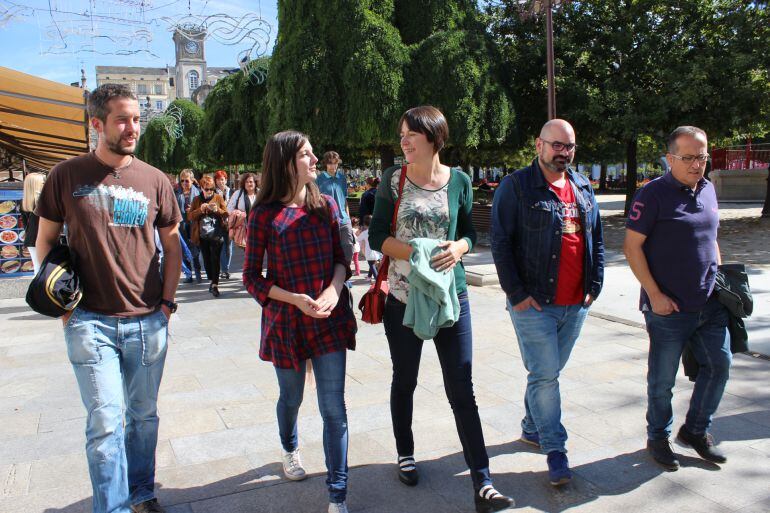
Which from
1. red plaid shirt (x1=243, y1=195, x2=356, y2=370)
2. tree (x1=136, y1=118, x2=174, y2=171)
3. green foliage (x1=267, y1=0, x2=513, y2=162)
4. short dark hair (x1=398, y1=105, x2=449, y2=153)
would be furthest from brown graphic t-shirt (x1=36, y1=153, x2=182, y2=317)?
tree (x1=136, y1=118, x2=174, y2=171)

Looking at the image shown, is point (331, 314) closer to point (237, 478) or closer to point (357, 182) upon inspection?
point (237, 478)

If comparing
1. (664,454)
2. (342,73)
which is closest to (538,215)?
(664,454)

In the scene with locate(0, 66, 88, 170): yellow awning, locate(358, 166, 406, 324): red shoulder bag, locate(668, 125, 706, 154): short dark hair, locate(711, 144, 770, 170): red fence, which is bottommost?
locate(358, 166, 406, 324): red shoulder bag

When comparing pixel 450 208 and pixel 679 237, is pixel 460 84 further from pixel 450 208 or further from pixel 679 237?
pixel 450 208

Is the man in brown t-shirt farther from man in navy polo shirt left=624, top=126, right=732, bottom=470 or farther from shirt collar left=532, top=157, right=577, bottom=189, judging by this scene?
man in navy polo shirt left=624, top=126, right=732, bottom=470

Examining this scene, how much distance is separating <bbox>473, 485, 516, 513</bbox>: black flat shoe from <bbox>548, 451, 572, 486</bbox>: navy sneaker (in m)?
0.32

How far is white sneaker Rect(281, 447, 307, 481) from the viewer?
3.30 meters

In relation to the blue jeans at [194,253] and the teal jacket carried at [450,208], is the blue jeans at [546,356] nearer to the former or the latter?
the teal jacket carried at [450,208]

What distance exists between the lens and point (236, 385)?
4.96 meters

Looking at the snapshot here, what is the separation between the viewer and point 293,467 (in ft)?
10.9

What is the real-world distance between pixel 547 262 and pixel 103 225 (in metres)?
2.07

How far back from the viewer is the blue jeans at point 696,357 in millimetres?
3418

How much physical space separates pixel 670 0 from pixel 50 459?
17.3 metres

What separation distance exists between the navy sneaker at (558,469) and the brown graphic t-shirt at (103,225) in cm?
211
